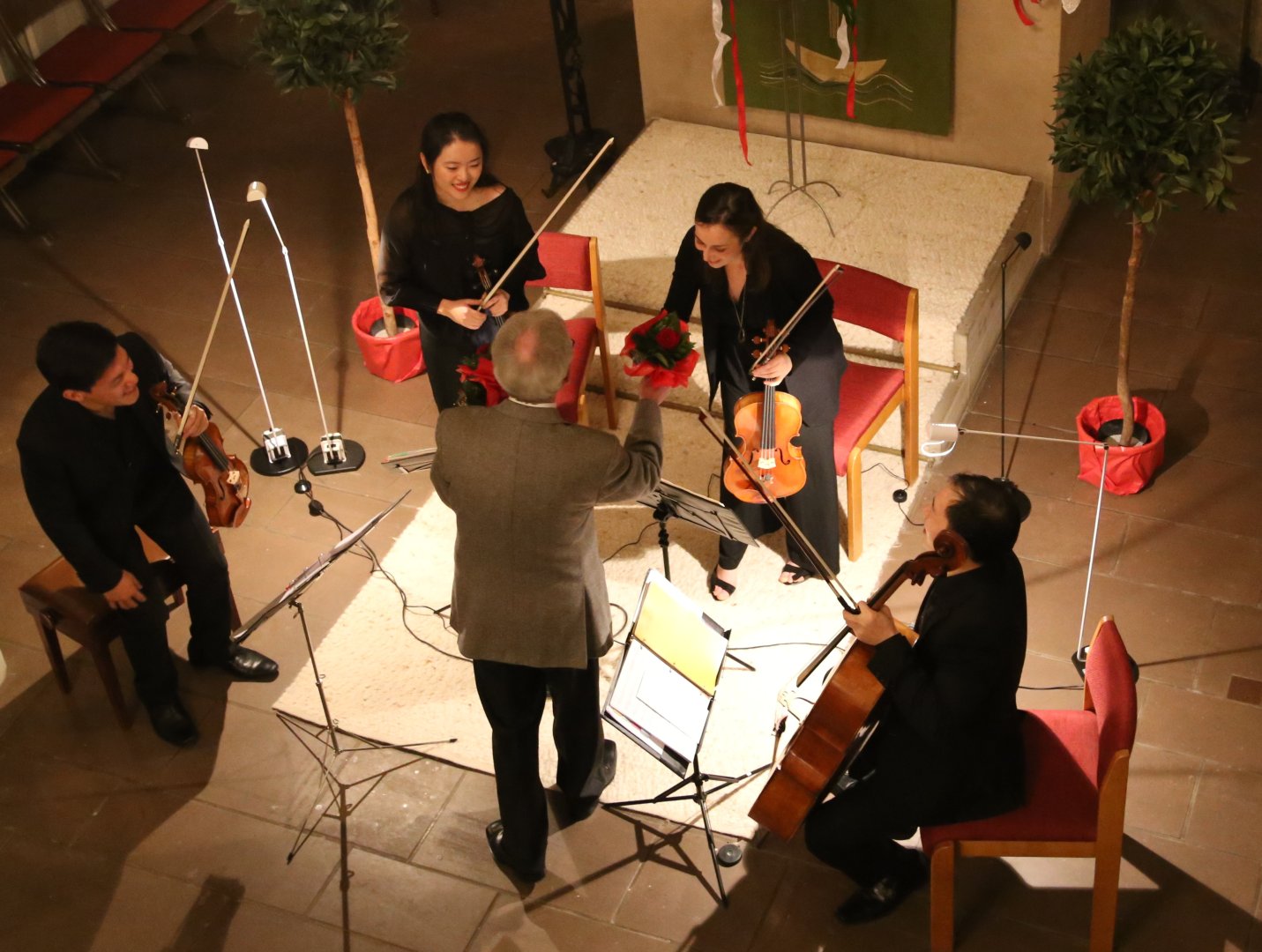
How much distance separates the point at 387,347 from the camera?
19.1ft

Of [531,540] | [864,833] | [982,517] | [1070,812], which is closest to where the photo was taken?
[982,517]

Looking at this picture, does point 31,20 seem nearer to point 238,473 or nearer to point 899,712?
point 238,473

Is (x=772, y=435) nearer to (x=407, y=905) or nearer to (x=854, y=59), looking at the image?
(x=407, y=905)

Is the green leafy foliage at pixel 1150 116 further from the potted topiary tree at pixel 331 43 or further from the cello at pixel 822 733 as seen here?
the potted topiary tree at pixel 331 43

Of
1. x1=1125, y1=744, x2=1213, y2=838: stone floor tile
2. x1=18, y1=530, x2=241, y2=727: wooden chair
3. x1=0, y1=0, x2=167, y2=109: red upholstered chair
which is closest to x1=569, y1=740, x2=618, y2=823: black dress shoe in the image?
x1=18, y1=530, x2=241, y2=727: wooden chair

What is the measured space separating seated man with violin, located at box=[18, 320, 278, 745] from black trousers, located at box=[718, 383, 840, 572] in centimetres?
159

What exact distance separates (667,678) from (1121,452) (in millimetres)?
2071

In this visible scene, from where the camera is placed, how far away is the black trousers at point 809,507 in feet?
14.8

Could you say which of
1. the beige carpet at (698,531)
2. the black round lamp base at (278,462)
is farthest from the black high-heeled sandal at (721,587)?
the black round lamp base at (278,462)

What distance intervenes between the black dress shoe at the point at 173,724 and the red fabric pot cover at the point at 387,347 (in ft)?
5.80

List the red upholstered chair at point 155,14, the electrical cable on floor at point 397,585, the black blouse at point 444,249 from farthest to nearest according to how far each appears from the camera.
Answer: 1. the red upholstered chair at point 155,14
2. the electrical cable on floor at point 397,585
3. the black blouse at point 444,249

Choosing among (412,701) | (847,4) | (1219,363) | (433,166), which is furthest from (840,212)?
(412,701)

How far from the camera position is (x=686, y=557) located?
5.05m

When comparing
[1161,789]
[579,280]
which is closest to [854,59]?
[579,280]
